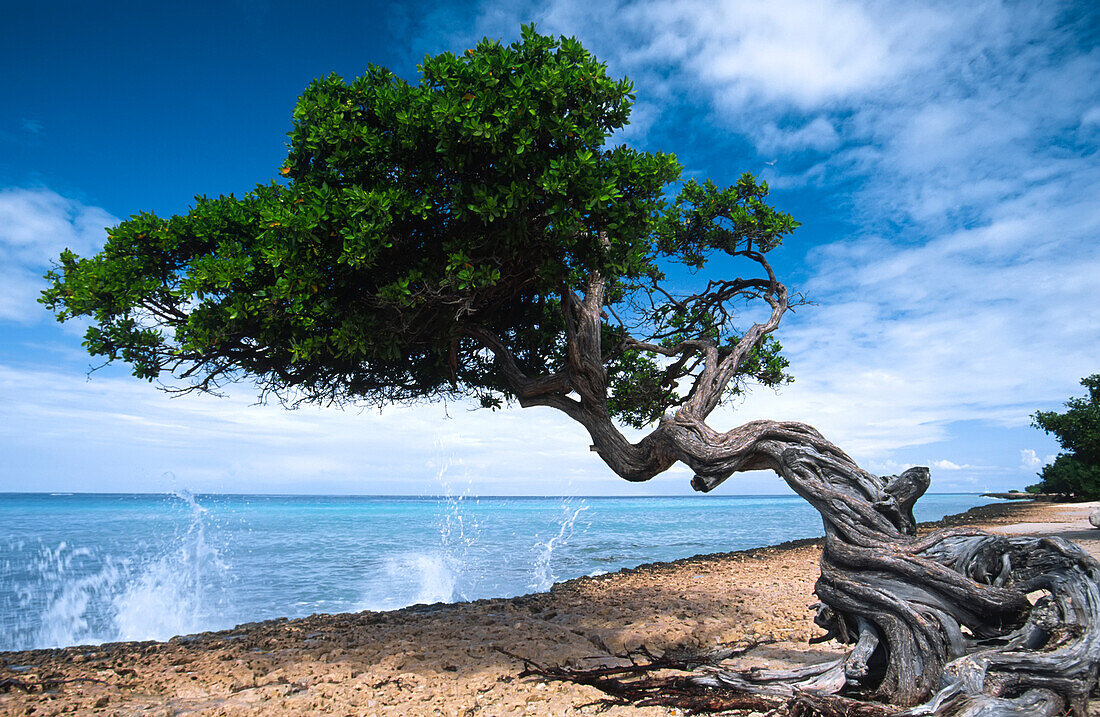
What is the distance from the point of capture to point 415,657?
5.40m

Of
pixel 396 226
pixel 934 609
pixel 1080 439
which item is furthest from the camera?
pixel 1080 439

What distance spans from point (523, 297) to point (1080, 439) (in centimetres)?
3633

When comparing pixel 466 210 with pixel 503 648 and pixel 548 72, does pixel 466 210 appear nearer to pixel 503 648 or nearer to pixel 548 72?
pixel 548 72

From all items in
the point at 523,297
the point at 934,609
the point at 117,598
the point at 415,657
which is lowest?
the point at 117,598

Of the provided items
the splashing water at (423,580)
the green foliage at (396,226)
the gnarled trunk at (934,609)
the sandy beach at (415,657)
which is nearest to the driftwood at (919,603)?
the gnarled trunk at (934,609)

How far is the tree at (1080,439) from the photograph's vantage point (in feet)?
98.1

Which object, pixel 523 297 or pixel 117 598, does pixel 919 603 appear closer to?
pixel 523 297

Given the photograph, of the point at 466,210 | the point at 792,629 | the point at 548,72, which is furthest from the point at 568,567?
the point at 548,72

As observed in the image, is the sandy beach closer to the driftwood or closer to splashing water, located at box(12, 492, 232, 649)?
the driftwood

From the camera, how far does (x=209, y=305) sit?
18.3ft

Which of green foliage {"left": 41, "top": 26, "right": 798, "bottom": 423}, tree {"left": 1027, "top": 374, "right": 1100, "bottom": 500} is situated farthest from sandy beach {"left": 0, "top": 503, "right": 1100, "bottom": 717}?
tree {"left": 1027, "top": 374, "right": 1100, "bottom": 500}

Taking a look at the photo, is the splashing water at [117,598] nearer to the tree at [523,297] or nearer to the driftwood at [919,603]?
the tree at [523,297]

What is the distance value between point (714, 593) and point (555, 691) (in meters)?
4.55

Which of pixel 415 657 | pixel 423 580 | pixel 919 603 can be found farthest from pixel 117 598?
pixel 919 603
